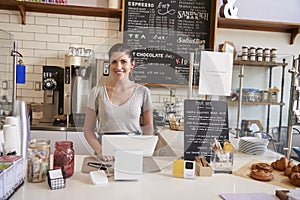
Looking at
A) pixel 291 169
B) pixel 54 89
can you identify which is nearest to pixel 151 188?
pixel 291 169

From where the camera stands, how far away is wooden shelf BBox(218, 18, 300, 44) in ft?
9.50

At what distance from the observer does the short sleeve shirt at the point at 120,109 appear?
1.01 meters

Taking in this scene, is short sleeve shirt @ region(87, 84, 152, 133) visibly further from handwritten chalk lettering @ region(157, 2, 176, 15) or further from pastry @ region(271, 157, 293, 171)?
handwritten chalk lettering @ region(157, 2, 176, 15)

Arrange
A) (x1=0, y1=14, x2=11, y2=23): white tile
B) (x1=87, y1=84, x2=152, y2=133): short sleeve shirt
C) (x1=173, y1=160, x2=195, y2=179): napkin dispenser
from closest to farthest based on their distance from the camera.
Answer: (x1=87, y1=84, x2=152, y2=133): short sleeve shirt, (x1=173, y1=160, x2=195, y2=179): napkin dispenser, (x1=0, y1=14, x2=11, y2=23): white tile

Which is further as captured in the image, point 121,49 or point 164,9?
point 164,9

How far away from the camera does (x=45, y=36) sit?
2.83m

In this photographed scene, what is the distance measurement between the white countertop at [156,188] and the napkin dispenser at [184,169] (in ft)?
0.08

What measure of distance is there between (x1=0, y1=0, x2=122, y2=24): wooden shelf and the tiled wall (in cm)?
4

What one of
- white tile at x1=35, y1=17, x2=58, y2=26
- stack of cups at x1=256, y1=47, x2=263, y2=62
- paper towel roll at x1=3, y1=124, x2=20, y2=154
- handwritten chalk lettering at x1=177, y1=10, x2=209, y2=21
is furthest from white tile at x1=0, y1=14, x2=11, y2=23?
stack of cups at x1=256, y1=47, x2=263, y2=62

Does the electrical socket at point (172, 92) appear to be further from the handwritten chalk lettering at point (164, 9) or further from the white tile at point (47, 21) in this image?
the white tile at point (47, 21)

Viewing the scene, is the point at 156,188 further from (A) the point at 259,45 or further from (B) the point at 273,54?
(A) the point at 259,45

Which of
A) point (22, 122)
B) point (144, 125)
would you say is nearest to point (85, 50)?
point (22, 122)

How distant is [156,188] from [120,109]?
0.32m

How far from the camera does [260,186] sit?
1.09m
